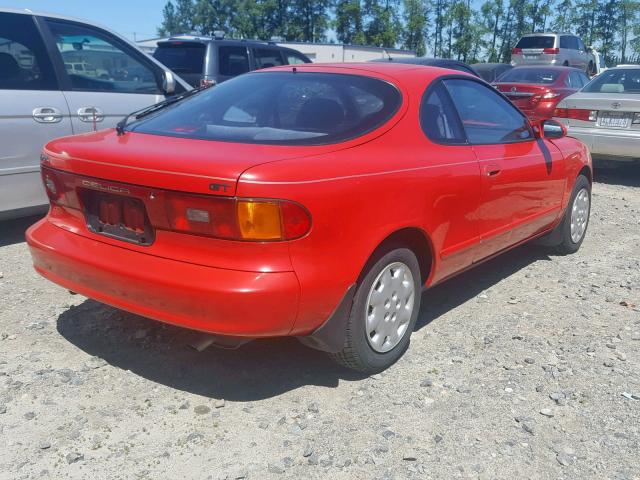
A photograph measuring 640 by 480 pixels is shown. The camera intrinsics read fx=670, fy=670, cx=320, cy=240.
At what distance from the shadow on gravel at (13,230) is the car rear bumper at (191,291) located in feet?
8.56

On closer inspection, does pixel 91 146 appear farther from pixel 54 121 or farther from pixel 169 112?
pixel 54 121

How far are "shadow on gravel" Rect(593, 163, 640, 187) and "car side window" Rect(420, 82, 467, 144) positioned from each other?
19.7 feet

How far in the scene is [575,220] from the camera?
5438 millimetres

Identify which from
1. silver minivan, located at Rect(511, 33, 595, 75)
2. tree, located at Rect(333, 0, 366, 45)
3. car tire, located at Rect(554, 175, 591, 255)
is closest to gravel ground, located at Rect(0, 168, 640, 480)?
car tire, located at Rect(554, 175, 591, 255)

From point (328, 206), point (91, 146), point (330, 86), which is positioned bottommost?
point (328, 206)

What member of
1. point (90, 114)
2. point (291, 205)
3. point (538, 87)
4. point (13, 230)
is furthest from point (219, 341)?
point (538, 87)

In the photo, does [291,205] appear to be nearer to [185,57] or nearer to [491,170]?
[491,170]

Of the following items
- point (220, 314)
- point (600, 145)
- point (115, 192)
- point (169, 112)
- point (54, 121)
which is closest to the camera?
point (220, 314)

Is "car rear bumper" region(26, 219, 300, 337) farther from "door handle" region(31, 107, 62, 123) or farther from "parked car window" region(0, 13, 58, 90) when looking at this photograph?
"parked car window" region(0, 13, 58, 90)

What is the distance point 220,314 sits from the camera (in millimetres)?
2646

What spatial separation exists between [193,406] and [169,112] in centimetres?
163

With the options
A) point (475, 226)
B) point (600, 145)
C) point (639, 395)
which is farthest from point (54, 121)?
point (600, 145)

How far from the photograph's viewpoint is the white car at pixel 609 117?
8205 mm

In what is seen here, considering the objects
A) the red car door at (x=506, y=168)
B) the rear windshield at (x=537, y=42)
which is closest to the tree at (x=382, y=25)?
the rear windshield at (x=537, y=42)
